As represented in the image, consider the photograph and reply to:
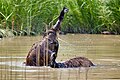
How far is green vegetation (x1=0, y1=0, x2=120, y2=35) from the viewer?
15.9m

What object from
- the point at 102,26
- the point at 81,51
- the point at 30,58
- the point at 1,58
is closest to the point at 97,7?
the point at 102,26

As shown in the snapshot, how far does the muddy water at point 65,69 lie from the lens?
23.7 feet

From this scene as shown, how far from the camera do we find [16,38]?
14.8 m

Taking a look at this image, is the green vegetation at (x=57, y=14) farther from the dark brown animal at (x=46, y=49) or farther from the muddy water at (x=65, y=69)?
the dark brown animal at (x=46, y=49)

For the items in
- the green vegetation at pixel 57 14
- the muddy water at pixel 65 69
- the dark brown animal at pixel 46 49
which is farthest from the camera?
the green vegetation at pixel 57 14

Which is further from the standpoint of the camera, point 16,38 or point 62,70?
point 16,38

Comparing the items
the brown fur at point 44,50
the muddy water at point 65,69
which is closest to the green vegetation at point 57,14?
the muddy water at point 65,69

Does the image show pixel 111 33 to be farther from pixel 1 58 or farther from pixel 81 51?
pixel 1 58

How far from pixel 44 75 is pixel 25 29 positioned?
29.1 feet

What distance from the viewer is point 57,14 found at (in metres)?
16.6

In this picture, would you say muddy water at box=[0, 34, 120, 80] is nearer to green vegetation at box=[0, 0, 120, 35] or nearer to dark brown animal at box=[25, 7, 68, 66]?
dark brown animal at box=[25, 7, 68, 66]

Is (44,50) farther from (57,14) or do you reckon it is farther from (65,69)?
(57,14)

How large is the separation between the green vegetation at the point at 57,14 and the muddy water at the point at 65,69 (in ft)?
7.08

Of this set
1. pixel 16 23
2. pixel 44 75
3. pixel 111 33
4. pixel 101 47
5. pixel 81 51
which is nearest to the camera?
pixel 44 75
